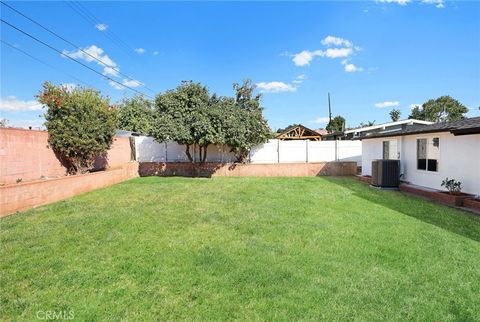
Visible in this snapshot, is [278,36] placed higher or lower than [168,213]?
higher

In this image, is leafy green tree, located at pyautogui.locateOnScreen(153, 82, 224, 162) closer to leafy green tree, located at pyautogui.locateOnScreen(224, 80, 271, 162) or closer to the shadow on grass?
leafy green tree, located at pyautogui.locateOnScreen(224, 80, 271, 162)

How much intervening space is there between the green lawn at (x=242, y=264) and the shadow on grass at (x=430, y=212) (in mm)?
58

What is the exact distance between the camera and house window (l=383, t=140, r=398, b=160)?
38.7 ft

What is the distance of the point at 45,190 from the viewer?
7.74 meters

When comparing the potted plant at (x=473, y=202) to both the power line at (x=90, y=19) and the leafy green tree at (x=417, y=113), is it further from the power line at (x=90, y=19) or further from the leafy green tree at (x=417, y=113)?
the leafy green tree at (x=417, y=113)

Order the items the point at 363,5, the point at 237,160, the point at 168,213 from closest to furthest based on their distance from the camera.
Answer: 1. the point at 168,213
2. the point at 363,5
3. the point at 237,160

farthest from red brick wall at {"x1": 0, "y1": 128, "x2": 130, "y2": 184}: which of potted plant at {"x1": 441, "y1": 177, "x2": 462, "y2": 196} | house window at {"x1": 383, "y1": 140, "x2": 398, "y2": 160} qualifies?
house window at {"x1": 383, "y1": 140, "x2": 398, "y2": 160}

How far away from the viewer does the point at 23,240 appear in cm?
470

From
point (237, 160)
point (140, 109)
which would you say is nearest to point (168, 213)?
point (237, 160)

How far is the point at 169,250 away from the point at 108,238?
1.38m

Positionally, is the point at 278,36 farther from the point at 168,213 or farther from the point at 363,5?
the point at 168,213

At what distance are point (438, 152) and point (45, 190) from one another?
12.8m

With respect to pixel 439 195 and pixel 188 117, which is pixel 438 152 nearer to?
pixel 439 195

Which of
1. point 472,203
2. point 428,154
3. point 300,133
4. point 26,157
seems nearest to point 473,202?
point 472,203
